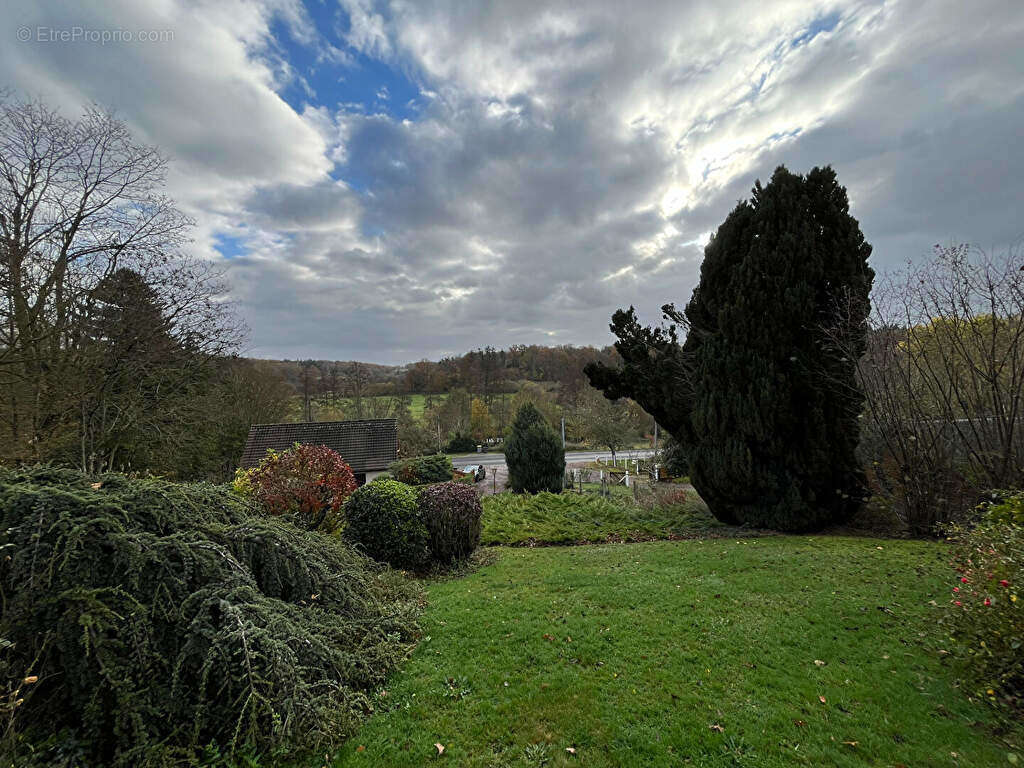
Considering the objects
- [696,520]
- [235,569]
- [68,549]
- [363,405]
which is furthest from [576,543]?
[363,405]

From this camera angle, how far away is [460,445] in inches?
1313

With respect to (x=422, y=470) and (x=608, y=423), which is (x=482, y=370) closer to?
(x=608, y=423)

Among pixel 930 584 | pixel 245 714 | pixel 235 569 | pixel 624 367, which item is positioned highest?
pixel 624 367

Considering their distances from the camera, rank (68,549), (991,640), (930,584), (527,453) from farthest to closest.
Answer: (527,453) < (930,584) < (991,640) < (68,549)

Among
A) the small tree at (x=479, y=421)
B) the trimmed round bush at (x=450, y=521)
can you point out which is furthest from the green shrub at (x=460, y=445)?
the trimmed round bush at (x=450, y=521)

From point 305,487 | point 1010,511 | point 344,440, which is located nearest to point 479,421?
point 344,440

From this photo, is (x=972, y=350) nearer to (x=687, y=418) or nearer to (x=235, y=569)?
(x=687, y=418)

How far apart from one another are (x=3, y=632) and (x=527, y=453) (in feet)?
40.8

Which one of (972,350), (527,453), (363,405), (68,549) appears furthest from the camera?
(363,405)

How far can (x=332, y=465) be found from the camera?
24.8ft

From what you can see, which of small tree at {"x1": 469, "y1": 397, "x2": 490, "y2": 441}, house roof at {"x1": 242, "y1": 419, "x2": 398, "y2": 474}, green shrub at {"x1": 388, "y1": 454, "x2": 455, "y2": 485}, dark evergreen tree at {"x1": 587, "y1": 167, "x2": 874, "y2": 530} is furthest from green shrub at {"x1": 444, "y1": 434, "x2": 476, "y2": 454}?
dark evergreen tree at {"x1": 587, "y1": 167, "x2": 874, "y2": 530}

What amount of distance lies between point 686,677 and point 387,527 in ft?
14.8

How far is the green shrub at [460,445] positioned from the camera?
109ft

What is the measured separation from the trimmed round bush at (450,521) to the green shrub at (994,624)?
572cm
